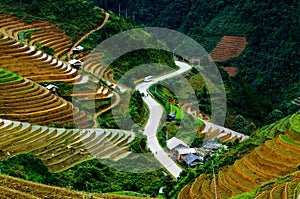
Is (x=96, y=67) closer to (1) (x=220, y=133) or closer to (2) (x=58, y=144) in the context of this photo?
(1) (x=220, y=133)

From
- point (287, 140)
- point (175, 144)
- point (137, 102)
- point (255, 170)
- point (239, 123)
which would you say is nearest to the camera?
point (255, 170)

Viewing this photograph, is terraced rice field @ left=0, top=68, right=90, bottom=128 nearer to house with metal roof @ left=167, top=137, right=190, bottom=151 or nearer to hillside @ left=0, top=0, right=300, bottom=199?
hillside @ left=0, top=0, right=300, bottom=199

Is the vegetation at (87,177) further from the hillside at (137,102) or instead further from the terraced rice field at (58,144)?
the terraced rice field at (58,144)

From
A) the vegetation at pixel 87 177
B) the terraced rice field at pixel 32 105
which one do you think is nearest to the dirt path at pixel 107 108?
the terraced rice field at pixel 32 105

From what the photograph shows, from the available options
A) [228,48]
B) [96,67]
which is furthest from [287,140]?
[228,48]

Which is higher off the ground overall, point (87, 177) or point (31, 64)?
point (31, 64)

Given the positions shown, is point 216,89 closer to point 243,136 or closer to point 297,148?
point 243,136
